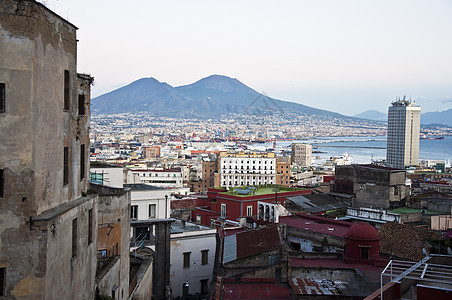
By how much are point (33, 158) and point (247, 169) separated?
9179cm

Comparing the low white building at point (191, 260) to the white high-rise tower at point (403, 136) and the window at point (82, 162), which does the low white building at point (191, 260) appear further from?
the white high-rise tower at point (403, 136)

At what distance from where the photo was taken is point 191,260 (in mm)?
26516

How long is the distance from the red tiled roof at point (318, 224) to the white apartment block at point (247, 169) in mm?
66054

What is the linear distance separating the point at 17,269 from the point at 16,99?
2.66 m

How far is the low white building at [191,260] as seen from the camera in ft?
84.9

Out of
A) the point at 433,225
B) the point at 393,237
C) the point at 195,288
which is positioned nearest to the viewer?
the point at 393,237

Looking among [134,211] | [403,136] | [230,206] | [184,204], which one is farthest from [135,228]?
[403,136]

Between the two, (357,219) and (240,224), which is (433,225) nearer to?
(357,219)

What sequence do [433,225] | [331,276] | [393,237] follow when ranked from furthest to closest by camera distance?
[433,225], [393,237], [331,276]

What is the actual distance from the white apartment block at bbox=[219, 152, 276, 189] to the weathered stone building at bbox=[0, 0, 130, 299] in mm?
87841

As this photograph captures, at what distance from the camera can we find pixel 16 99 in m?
8.41

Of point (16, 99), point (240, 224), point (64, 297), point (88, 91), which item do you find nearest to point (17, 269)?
point (64, 297)

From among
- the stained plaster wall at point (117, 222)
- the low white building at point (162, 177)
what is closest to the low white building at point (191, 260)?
the stained plaster wall at point (117, 222)

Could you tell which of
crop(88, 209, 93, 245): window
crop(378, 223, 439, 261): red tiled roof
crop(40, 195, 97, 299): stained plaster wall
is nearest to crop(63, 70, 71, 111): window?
crop(40, 195, 97, 299): stained plaster wall
